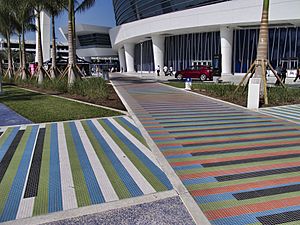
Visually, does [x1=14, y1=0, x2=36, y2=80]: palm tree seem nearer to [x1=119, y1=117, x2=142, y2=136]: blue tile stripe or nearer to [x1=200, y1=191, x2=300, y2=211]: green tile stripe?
[x1=119, y1=117, x2=142, y2=136]: blue tile stripe

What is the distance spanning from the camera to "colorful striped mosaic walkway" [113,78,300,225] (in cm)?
363

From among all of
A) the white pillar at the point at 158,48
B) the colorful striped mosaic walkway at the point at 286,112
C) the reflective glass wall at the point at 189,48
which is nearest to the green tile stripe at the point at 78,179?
the colorful striped mosaic walkway at the point at 286,112

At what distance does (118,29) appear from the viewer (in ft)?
193

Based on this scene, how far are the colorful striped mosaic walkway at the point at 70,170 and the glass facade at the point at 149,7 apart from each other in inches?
1528

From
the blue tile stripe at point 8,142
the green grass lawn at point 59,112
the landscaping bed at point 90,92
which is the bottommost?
the blue tile stripe at point 8,142

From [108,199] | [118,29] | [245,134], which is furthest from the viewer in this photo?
[118,29]

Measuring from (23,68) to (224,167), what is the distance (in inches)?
1106

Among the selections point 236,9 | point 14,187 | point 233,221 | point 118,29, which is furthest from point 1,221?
point 118,29

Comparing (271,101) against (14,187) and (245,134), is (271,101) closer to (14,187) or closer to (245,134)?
(245,134)

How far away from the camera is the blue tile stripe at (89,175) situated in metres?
3.93

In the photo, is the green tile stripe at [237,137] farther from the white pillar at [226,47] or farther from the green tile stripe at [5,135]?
the white pillar at [226,47]

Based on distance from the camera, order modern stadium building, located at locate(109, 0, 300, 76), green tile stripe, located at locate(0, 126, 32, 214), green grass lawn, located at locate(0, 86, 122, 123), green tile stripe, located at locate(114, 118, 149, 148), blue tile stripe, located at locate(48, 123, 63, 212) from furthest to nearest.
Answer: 1. modern stadium building, located at locate(109, 0, 300, 76)
2. green grass lawn, located at locate(0, 86, 122, 123)
3. green tile stripe, located at locate(114, 118, 149, 148)
4. green tile stripe, located at locate(0, 126, 32, 214)
5. blue tile stripe, located at locate(48, 123, 63, 212)

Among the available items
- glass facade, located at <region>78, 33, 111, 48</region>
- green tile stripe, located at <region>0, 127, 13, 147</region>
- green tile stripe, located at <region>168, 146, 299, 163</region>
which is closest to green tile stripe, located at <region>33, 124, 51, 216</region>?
green tile stripe, located at <region>0, 127, 13, 147</region>

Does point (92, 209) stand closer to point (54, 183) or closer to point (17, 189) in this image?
point (54, 183)
